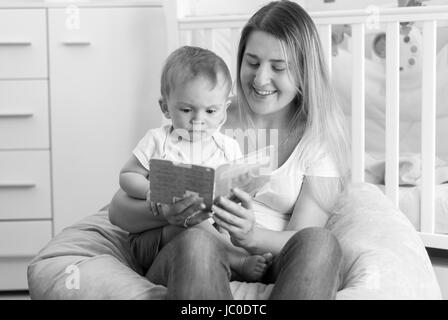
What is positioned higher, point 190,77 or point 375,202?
point 190,77

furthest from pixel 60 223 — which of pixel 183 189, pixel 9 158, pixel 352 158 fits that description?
pixel 183 189

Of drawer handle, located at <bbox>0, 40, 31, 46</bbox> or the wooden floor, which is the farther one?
drawer handle, located at <bbox>0, 40, 31, 46</bbox>

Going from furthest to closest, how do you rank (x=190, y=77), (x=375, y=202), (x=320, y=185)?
(x=375, y=202) < (x=320, y=185) < (x=190, y=77)

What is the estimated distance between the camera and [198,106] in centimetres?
138

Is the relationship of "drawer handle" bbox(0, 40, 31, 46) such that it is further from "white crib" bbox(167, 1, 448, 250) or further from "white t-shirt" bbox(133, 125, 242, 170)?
"white t-shirt" bbox(133, 125, 242, 170)

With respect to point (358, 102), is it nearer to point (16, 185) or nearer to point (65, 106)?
point (65, 106)

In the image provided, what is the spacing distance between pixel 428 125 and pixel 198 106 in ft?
2.81

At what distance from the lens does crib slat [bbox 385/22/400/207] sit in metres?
2.03

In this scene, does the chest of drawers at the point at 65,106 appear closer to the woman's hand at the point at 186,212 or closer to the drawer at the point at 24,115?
the drawer at the point at 24,115

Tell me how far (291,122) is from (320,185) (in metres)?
0.15

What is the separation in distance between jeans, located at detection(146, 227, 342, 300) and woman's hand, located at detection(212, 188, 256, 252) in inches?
1.4

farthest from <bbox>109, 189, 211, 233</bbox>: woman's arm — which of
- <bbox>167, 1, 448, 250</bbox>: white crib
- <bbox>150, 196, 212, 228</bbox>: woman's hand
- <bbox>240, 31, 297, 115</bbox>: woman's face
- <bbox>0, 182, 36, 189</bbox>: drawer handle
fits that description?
<bbox>0, 182, 36, 189</bbox>: drawer handle
